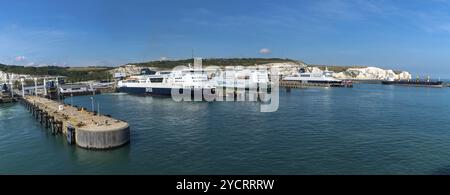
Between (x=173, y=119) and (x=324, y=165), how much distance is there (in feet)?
106

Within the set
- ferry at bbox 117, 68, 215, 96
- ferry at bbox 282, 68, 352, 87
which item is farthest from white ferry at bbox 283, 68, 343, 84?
ferry at bbox 117, 68, 215, 96

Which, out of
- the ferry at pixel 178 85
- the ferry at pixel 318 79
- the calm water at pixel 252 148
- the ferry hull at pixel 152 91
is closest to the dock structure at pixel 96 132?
the calm water at pixel 252 148

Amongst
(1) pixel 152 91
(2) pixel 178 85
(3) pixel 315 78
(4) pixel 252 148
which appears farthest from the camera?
(3) pixel 315 78

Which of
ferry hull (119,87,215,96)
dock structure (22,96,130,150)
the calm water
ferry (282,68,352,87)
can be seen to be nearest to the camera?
the calm water

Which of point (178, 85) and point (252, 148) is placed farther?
point (178, 85)

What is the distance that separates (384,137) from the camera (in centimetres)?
4038

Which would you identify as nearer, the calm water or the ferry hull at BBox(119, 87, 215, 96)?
the calm water

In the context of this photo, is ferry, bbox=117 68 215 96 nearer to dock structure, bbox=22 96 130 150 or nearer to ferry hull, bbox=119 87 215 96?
ferry hull, bbox=119 87 215 96

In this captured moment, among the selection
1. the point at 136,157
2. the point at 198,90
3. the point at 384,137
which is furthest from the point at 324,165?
the point at 198,90

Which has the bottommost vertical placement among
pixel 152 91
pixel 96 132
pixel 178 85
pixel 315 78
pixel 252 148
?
pixel 252 148

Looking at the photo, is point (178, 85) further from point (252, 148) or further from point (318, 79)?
point (318, 79)

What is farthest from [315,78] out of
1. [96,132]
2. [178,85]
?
[96,132]

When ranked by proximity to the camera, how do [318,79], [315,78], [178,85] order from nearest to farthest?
[178,85], [318,79], [315,78]
